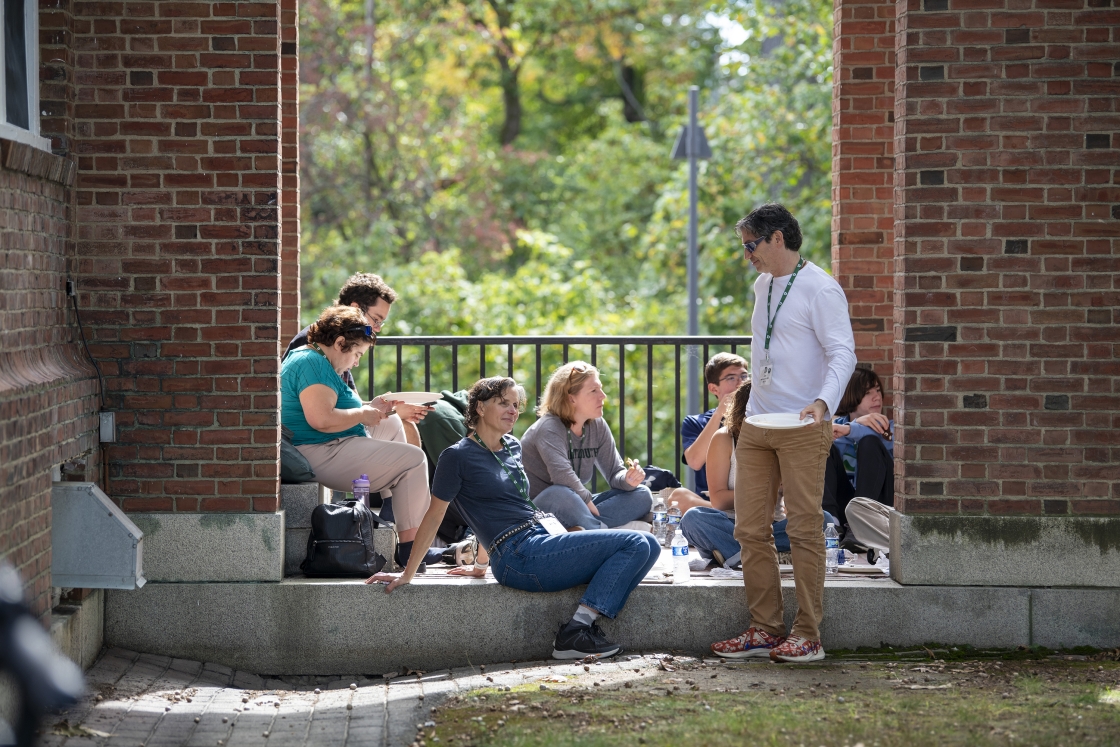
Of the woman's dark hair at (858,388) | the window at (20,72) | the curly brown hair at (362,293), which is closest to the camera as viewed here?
the window at (20,72)

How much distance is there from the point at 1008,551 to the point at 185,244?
13.8 ft

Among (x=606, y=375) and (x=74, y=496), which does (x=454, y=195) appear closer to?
(x=606, y=375)

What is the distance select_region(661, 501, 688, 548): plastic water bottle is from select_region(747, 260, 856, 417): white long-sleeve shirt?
1.61 m

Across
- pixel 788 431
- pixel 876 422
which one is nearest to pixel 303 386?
pixel 788 431

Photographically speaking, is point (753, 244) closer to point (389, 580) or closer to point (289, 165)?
point (389, 580)

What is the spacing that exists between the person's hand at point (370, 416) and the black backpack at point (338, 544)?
49 cm

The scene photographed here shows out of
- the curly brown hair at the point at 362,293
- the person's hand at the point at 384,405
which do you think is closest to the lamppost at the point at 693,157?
the curly brown hair at the point at 362,293

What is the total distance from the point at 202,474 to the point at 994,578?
3843mm

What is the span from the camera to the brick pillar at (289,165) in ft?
22.2

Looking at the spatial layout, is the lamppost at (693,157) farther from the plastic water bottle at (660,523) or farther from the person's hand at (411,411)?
the person's hand at (411,411)

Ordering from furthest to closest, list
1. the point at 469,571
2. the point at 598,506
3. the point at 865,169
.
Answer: the point at 865,169, the point at 598,506, the point at 469,571

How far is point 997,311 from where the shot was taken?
18.7 feet

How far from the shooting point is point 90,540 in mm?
5207

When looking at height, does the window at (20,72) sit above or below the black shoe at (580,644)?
above
